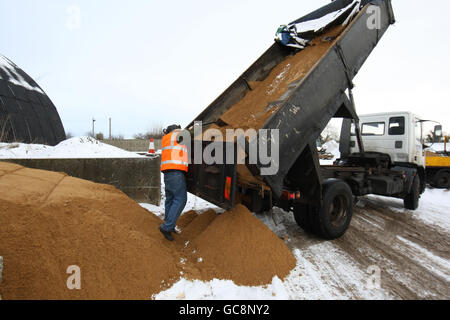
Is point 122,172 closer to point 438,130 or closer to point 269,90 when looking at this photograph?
point 269,90

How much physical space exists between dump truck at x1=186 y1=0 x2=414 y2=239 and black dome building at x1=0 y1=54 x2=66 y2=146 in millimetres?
10647

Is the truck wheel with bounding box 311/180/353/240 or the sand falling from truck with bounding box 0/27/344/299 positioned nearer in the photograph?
the sand falling from truck with bounding box 0/27/344/299

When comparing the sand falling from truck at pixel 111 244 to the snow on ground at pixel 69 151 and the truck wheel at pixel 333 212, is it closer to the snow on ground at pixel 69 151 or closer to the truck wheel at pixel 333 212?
the truck wheel at pixel 333 212

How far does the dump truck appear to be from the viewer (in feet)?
9.49

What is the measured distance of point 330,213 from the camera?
12.7 feet

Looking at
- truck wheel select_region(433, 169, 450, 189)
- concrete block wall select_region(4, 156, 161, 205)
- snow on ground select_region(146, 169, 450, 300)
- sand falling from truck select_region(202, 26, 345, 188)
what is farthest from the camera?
truck wheel select_region(433, 169, 450, 189)

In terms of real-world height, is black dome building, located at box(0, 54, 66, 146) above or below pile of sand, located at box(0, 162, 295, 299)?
above

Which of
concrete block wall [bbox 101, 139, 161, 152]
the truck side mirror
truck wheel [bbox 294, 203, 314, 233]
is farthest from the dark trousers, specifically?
concrete block wall [bbox 101, 139, 161, 152]

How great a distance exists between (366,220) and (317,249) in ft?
8.01

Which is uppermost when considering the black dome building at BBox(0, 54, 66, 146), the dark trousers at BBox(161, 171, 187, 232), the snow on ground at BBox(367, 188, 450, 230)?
the black dome building at BBox(0, 54, 66, 146)

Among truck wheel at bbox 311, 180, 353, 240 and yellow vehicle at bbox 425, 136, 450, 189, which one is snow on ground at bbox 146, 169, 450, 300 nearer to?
truck wheel at bbox 311, 180, 353, 240

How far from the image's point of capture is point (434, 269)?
312 cm

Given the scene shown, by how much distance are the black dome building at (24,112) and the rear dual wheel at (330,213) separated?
38.5 feet

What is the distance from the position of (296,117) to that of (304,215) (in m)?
1.74
